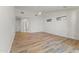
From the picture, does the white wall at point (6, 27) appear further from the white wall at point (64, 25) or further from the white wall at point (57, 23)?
the white wall at point (64, 25)

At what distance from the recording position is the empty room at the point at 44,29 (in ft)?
5.27

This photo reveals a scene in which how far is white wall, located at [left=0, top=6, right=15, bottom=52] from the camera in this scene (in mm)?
1484

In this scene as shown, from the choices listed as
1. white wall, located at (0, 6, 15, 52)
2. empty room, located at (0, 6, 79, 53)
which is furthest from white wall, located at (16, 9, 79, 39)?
white wall, located at (0, 6, 15, 52)

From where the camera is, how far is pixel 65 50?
1637mm

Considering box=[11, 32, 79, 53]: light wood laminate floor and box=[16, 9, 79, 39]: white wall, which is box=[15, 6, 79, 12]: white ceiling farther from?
box=[11, 32, 79, 53]: light wood laminate floor

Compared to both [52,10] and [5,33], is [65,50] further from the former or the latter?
[5,33]

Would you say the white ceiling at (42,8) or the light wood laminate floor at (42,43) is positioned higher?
the white ceiling at (42,8)

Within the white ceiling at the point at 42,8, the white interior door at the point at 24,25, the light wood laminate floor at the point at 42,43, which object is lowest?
the light wood laminate floor at the point at 42,43

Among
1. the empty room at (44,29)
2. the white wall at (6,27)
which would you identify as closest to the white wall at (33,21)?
the empty room at (44,29)

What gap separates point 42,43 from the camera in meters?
1.62

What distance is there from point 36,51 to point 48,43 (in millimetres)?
167

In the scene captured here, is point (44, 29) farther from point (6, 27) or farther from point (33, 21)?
point (6, 27)

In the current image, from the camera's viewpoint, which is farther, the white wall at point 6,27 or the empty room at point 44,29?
the empty room at point 44,29
